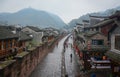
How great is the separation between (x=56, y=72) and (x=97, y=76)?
7.64 metres

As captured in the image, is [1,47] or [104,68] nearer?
[104,68]

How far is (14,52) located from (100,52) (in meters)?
17.4

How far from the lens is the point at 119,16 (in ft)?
67.5

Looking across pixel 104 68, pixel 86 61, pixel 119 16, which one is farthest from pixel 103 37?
pixel 119 16

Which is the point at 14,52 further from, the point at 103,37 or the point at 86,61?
the point at 103,37

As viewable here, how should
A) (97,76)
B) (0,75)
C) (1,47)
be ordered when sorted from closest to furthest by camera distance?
(0,75)
(97,76)
(1,47)

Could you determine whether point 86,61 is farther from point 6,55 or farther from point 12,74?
point 12,74

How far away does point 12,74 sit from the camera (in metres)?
18.6

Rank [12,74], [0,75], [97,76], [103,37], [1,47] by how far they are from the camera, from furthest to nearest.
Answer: [103,37]
[1,47]
[97,76]
[12,74]
[0,75]

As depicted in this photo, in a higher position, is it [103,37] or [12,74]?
[103,37]

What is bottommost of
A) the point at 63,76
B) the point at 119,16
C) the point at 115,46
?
the point at 63,76

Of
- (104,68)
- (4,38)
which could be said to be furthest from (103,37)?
(4,38)

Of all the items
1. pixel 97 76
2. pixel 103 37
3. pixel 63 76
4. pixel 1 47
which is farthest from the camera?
pixel 103 37

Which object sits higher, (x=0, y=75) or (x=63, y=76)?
(x=0, y=75)
